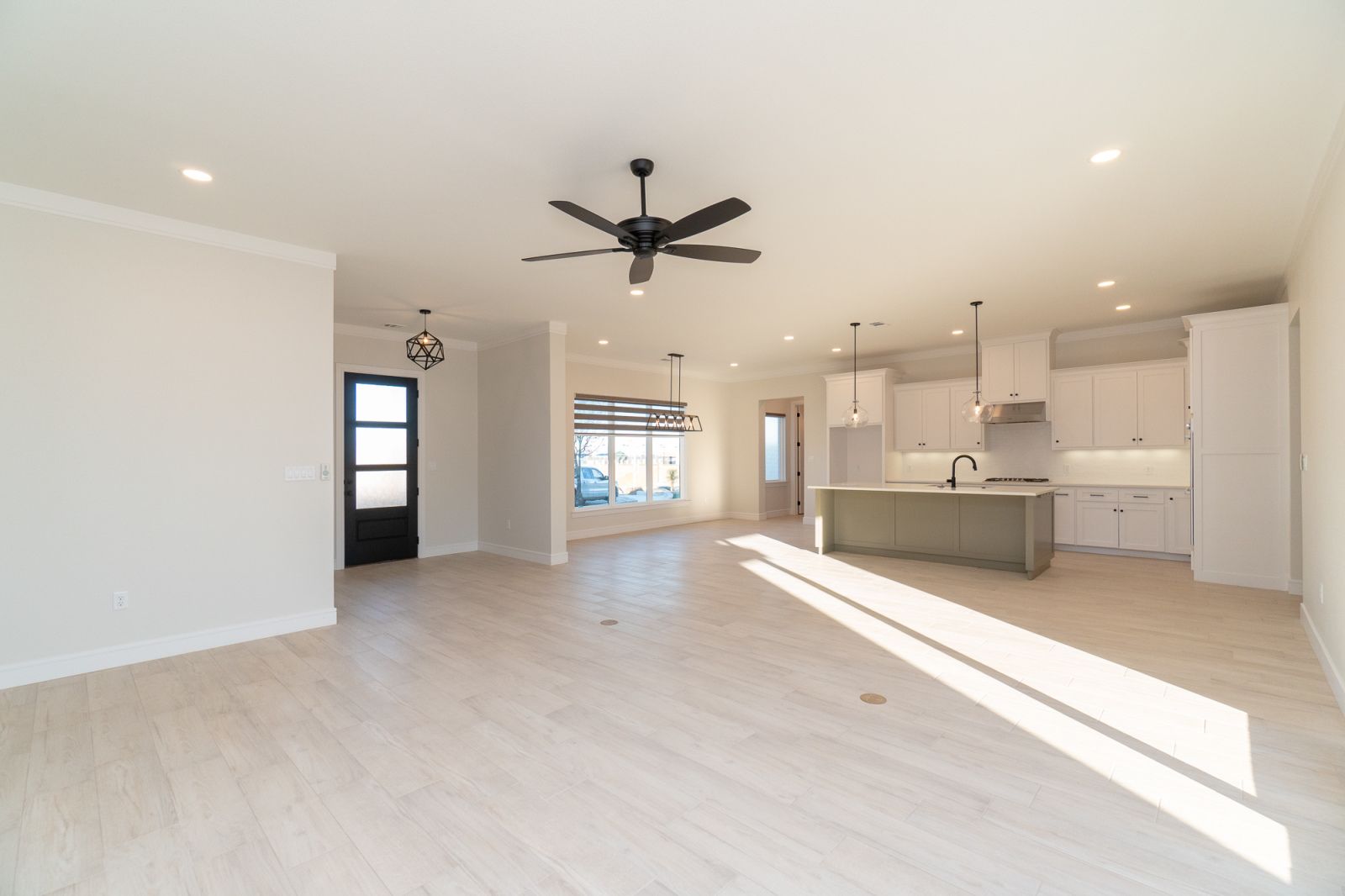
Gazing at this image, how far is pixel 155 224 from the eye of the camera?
3879 millimetres

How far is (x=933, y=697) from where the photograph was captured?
3.08 m

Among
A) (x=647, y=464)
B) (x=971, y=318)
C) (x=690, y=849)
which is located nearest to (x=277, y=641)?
(x=690, y=849)

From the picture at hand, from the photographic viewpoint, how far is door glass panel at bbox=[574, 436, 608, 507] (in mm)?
9117

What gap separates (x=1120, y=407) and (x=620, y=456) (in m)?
6.93

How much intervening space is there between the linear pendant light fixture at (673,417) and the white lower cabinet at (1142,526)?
6189 mm

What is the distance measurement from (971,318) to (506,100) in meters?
5.89

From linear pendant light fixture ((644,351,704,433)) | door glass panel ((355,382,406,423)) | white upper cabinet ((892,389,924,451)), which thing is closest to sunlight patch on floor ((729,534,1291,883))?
white upper cabinet ((892,389,924,451))

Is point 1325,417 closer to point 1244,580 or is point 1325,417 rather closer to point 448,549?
point 1244,580

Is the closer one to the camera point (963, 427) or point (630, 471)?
point (963, 427)

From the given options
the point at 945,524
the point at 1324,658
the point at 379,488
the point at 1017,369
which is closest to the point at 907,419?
the point at 1017,369

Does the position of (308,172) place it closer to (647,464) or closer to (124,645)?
(124,645)

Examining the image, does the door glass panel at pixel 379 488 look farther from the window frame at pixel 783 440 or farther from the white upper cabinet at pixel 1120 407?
the white upper cabinet at pixel 1120 407

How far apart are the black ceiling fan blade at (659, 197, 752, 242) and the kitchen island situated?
466 cm

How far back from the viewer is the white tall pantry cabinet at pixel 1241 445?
5195mm
